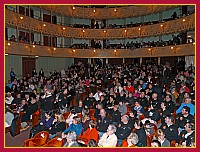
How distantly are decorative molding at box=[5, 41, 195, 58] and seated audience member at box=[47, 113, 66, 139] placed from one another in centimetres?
1144

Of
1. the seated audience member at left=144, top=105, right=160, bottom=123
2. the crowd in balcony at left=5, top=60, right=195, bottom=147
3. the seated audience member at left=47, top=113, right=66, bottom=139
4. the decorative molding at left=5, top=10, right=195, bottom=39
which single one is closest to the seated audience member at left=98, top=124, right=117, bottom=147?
the crowd in balcony at left=5, top=60, right=195, bottom=147

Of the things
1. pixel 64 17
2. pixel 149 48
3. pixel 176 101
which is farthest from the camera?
pixel 64 17

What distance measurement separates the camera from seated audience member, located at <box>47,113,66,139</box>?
763cm

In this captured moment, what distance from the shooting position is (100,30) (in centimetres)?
2662

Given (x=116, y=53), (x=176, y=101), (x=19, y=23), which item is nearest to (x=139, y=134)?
(x=176, y=101)

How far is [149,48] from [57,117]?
57.5ft

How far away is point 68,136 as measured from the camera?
6.16 meters

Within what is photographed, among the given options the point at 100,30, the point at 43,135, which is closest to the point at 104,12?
the point at 100,30

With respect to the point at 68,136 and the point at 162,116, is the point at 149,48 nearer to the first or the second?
the point at 162,116

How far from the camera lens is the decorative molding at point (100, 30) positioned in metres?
19.1

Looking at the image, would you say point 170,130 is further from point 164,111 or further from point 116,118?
point 116,118

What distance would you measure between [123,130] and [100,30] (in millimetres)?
20602

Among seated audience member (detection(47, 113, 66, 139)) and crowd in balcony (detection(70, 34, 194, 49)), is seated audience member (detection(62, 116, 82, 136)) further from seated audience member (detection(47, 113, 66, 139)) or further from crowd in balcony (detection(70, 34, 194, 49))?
crowd in balcony (detection(70, 34, 194, 49))

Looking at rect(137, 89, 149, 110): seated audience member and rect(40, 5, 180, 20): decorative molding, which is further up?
rect(40, 5, 180, 20): decorative molding
